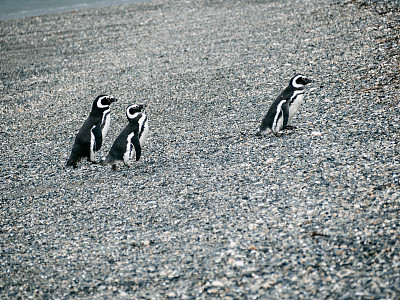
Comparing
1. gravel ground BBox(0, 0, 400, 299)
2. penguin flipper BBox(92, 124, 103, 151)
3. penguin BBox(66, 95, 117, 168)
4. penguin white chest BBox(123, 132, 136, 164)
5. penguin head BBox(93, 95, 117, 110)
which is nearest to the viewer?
gravel ground BBox(0, 0, 400, 299)

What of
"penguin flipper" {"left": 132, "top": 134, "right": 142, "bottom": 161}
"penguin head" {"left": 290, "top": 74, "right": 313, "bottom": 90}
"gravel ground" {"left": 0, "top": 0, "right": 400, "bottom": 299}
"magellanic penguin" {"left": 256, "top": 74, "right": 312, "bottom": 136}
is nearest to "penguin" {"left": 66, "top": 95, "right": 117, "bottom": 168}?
"gravel ground" {"left": 0, "top": 0, "right": 400, "bottom": 299}

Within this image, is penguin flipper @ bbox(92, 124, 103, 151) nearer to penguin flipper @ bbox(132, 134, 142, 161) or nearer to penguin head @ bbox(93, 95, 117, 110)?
penguin head @ bbox(93, 95, 117, 110)

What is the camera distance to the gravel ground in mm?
3096

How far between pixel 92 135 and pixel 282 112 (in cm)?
220

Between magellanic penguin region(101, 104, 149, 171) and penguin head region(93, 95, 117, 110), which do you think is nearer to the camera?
magellanic penguin region(101, 104, 149, 171)

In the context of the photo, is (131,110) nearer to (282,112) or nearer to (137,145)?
(137,145)

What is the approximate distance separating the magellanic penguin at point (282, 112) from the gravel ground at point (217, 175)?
140 mm

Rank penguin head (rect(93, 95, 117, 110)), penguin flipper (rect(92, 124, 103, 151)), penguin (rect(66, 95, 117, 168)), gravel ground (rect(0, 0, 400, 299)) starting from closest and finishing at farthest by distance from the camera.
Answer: gravel ground (rect(0, 0, 400, 299)) → penguin (rect(66, 95, 117, 168)) → penguin flipper (rect(92, 124, 103, 151)) → penguin head (rect(93, 95, 117, 110))

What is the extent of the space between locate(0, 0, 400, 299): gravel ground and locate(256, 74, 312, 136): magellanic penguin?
0.14 m

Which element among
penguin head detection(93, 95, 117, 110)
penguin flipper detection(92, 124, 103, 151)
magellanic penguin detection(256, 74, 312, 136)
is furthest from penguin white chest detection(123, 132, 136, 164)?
magellanic penguin detection(256, 74, 312, 136)

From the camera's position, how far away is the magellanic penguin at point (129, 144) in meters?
4.90

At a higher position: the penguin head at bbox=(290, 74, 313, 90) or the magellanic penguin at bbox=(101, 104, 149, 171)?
the penguin head at bbox=(290, 74, 313, 90)

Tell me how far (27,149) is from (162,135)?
6.00 ft

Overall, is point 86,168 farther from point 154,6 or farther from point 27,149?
point 154,6
